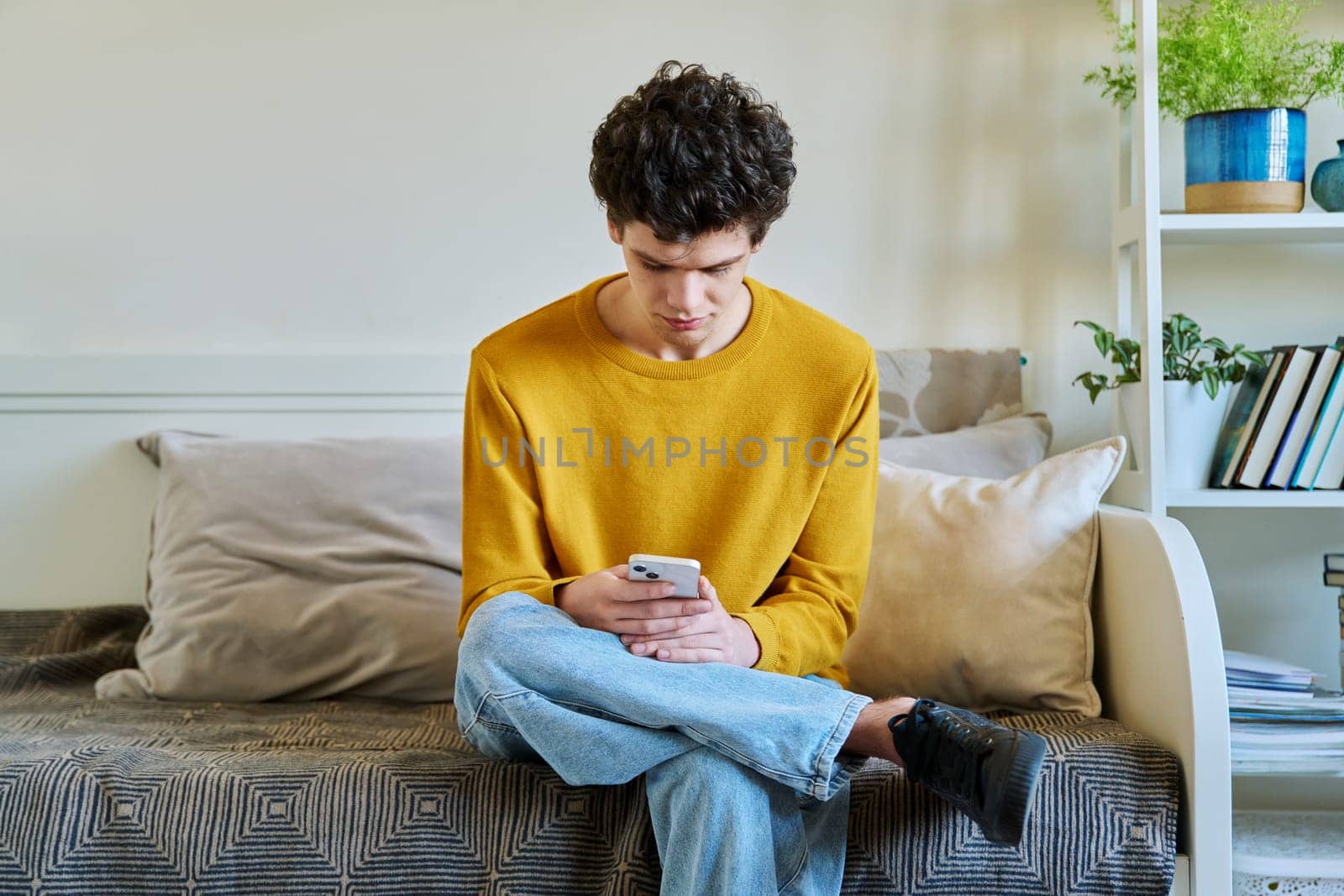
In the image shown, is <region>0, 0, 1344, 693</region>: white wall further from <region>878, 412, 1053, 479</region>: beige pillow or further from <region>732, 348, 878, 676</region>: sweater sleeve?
<region>732, 348, 878, 676</region>: sweater sleeve

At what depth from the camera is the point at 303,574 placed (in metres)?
1.66

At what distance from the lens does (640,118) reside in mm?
1187

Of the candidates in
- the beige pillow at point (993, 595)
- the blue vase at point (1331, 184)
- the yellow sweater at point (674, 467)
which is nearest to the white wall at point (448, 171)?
the blue vase at point (1331, 184)

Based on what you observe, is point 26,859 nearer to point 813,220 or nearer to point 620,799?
point 620,799

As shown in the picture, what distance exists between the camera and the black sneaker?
39.8 inches

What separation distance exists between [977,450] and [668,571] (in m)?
0.74

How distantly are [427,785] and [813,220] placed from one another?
3.85ft

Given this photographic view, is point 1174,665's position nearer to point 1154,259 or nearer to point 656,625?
point 656,625

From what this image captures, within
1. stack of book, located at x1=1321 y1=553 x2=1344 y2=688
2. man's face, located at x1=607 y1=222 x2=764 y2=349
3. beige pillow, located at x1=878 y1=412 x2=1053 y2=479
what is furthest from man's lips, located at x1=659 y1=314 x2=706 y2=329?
stack of book, located at x1=1321 y1=553 x2=1344 y2=688

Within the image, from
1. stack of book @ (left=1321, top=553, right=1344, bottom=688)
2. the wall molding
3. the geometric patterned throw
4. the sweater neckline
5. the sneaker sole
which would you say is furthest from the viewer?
the wall molding

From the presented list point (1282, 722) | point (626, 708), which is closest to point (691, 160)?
point (626, 708)

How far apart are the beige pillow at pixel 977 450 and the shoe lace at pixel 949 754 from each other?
0.63m

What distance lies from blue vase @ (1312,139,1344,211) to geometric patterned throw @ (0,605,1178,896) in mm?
961

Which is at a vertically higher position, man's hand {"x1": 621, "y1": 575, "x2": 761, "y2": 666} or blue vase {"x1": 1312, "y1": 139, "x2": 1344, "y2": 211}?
blue vase {"x1": 1312, "y1": 139, "x2": 1344, "y2": 211}
